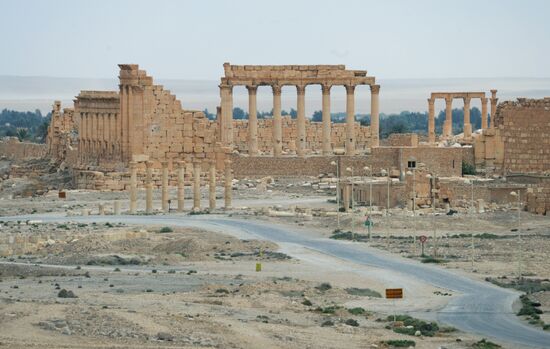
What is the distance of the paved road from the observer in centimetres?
4522

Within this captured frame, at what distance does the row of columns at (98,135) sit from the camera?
86.8 metres

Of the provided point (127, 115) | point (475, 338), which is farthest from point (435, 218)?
point (475, 338)

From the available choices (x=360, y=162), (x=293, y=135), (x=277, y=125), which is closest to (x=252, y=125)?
(x=277, y=125)

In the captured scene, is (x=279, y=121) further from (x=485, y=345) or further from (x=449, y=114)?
(x=485, y=345)

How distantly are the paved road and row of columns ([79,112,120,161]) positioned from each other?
560 inches

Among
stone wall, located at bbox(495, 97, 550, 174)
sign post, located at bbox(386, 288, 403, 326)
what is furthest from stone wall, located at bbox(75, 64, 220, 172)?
sign post, located at bbox(386, 288, 403, 326)

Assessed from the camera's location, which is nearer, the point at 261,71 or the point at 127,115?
the point at 127,115

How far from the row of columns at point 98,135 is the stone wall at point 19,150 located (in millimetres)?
18827

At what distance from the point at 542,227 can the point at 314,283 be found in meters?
17.1

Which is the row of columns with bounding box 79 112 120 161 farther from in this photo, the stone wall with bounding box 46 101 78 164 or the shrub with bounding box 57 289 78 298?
the shrub with bounding box 57 289 78 298

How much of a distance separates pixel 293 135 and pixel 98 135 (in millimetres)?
18497

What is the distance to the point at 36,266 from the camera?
56656 millimetres

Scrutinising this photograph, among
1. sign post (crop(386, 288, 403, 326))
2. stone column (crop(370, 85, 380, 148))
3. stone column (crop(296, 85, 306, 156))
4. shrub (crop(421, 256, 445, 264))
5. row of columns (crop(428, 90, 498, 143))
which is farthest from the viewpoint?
row of columns (crop(428, 90, 498, 143))

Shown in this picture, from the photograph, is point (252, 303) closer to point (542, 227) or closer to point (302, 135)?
point (542, 227)
